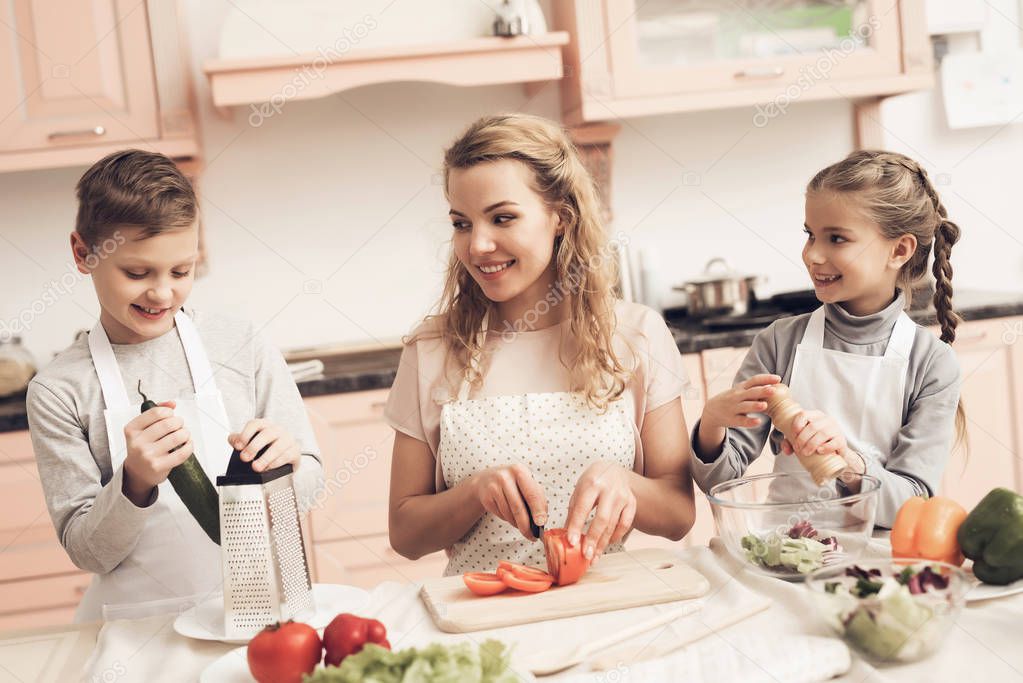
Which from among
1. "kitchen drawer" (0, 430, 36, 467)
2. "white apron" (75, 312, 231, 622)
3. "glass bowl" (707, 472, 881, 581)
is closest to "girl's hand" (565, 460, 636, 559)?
"glass bowl" (707, 472, 881, 581)

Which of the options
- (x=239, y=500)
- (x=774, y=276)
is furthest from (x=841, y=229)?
(x=774, y=276)

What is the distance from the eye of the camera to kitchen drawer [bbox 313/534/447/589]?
2.45 m

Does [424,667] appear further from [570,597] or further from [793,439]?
[793,439]

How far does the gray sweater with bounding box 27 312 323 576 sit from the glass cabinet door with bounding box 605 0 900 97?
146cm

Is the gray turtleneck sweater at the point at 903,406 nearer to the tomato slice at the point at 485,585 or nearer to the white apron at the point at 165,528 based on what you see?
the tomato slice at the point at 485,585

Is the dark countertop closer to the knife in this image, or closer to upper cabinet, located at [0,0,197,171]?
upper cabinet, located at [0,0,197,171]

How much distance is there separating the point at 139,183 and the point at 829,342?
3.19 feet

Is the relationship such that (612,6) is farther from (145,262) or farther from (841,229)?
(145,262)

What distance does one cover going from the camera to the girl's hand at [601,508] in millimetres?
1114

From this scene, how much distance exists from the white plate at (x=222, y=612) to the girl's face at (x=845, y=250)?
74 cm

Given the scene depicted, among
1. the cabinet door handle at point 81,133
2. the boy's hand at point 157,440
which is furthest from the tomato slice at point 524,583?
the cabinet door handle at point 81,133

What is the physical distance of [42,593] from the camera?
7.95 feet

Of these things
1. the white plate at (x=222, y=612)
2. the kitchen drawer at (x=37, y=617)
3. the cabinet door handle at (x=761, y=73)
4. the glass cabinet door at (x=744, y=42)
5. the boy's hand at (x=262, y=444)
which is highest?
the glass cabinet door at (x=744, y=42)

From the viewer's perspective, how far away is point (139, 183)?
128cm
